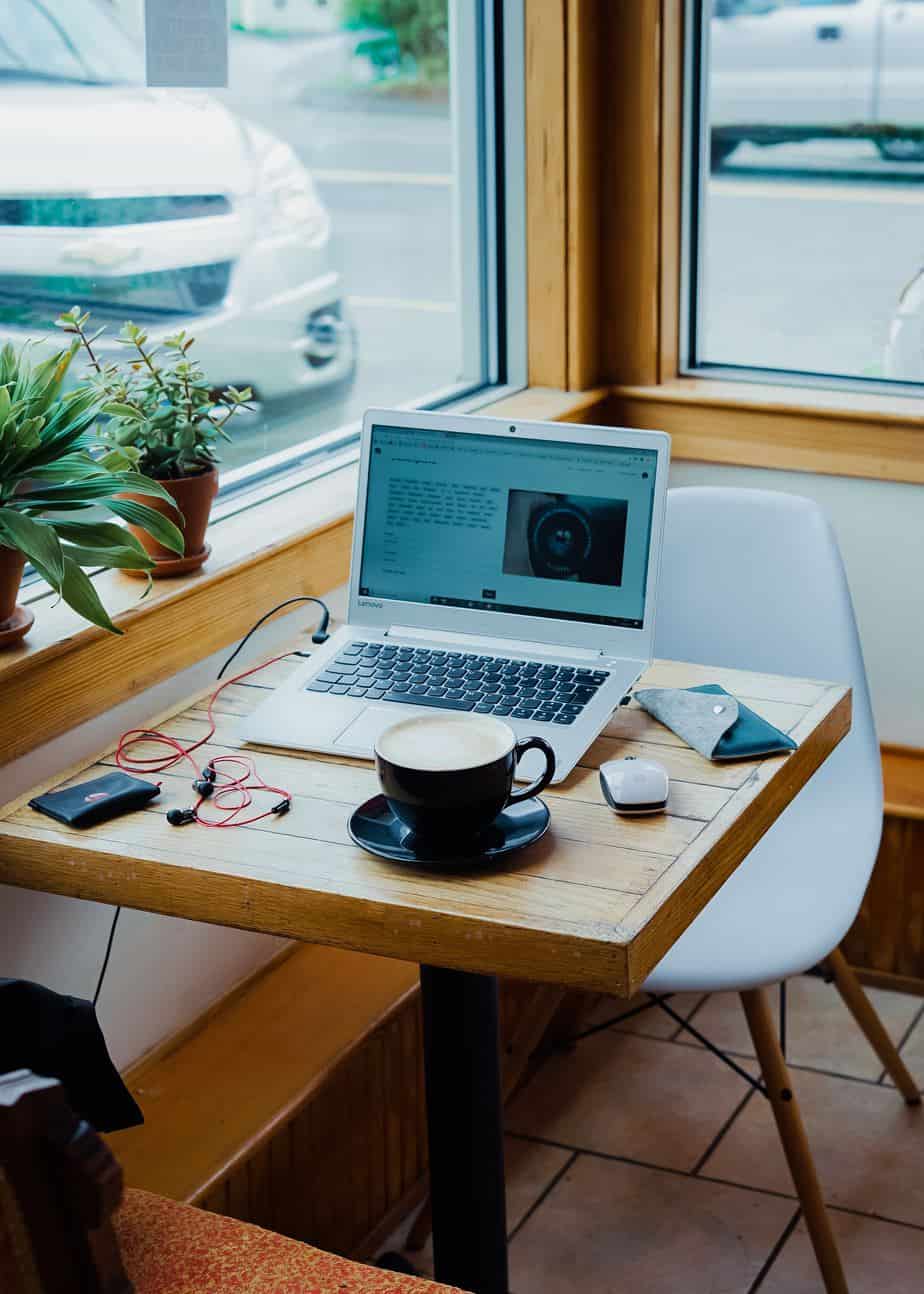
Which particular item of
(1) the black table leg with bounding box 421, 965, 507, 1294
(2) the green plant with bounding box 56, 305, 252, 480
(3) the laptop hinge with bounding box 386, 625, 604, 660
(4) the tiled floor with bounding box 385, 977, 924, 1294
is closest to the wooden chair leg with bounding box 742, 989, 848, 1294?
(4) the tiled floor with bounding box 385, 977, 924, 1294

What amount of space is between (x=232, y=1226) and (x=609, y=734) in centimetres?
59

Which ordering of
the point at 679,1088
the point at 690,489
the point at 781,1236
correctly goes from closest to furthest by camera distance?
the point at 781,1236 → the point at 690,489 → the point at 679,1088

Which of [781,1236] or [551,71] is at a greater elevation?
[551,71]

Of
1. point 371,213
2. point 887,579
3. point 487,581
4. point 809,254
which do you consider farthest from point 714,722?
point 809,254

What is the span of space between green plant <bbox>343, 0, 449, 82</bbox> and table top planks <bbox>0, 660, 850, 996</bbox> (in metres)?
1.38

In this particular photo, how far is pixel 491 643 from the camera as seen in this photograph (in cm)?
173

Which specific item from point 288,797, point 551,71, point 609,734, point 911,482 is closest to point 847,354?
point 911,482

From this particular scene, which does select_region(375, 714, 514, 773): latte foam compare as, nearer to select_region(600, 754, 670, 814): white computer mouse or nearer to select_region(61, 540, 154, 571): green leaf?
select_region(600, 754, 670, 814): white computer mouse

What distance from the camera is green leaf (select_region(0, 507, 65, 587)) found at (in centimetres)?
148

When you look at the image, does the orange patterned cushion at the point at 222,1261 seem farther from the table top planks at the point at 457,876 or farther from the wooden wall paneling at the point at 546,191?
the wooden wall paneling at the point at 546,191

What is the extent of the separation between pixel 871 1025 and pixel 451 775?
1.16 meters

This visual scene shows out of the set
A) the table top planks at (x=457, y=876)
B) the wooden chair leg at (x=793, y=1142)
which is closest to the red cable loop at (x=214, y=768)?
the table top planks at (x=457, y=876)

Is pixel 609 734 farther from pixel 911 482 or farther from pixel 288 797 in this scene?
pixel 911 482

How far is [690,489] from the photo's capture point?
7.18 feet
